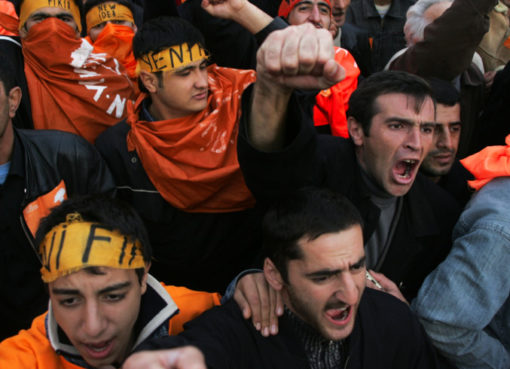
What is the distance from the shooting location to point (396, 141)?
2.05 metres

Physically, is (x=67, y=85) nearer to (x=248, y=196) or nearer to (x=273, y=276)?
(x=248, y=196)

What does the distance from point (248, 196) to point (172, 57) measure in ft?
2.72

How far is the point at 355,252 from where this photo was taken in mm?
1592

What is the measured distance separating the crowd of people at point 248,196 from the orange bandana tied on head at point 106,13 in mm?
86

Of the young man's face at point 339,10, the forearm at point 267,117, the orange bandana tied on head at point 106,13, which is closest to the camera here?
the forearm at point 267,117

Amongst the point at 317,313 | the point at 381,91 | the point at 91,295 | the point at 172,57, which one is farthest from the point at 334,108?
the point at 91,295

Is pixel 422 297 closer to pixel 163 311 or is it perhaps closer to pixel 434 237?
pixel 434 237

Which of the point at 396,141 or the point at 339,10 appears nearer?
the point at 396,141

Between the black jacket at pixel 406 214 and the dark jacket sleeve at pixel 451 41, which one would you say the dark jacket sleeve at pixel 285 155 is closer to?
the black jacket at pixel 406 214

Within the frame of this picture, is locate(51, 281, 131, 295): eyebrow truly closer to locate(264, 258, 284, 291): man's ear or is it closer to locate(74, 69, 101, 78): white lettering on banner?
locate(264, 258, 284, 291): man's ear

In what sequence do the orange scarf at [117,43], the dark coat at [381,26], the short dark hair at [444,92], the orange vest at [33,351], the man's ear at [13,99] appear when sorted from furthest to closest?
the dark coat at [381,26] → the orange scarf at [117,43] → the short dark hair at [444,92] → the man's ear at [13,99] → the orange vest at [33,351]

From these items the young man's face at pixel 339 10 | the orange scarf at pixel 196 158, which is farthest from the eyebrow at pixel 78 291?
the young man's face at pixel 339 10

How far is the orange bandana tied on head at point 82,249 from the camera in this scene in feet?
5.14

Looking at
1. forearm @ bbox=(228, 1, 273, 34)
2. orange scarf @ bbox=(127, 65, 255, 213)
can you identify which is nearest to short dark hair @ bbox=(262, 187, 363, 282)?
orange scarf @ bbox=(127, 65, 255, 213)
